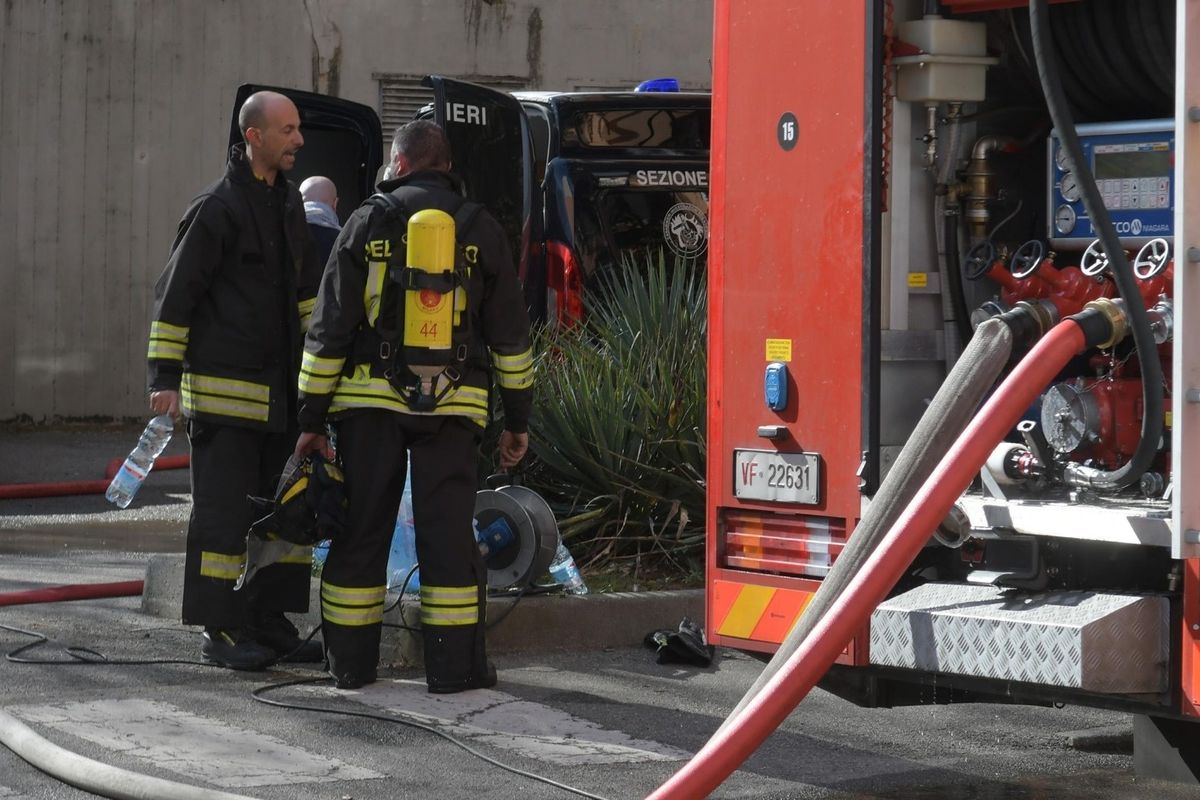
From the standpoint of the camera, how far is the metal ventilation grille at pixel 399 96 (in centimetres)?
1606

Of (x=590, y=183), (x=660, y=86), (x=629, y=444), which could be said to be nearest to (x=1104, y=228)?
(x=629, y=444)

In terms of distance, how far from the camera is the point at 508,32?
1630cm

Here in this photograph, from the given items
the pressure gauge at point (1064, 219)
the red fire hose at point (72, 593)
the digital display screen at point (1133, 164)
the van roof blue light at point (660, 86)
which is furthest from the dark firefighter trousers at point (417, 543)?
the van roof blue light at point (660, 86)

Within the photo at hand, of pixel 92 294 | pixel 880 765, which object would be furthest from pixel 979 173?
pixel 92 294

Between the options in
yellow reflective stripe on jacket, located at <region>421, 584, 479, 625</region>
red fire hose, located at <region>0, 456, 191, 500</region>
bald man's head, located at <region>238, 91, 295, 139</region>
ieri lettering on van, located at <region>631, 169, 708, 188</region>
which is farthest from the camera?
red fire hose, located at <region>0, 456, 191, 500</region>

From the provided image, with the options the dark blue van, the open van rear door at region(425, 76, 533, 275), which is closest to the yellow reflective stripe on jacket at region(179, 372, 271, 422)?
the open van rear door at region(425, 76, 533, 275)

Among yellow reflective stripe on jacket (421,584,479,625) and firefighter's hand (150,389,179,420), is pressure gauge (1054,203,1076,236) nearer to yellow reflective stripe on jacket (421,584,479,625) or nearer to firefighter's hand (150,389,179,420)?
yellow reflective stripe on jacket (421,584,479,625)

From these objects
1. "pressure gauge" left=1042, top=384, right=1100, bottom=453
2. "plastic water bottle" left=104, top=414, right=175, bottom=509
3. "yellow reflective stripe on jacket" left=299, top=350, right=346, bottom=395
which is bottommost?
"plastic water bottle" left=104, top=414, right=175, bottom=509

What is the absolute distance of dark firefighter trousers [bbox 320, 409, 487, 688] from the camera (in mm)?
6395

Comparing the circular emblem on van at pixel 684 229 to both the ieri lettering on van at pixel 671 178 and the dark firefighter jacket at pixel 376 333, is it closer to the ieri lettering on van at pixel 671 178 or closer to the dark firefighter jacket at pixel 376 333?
the ieri lettering on van at pixel 671 178

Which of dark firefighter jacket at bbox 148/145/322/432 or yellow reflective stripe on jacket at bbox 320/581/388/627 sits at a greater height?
dark firefighter jacket at bbox 148/145/322/432

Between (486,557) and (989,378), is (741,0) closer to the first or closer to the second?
(989,378)

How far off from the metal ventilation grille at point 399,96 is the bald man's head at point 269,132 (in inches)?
359

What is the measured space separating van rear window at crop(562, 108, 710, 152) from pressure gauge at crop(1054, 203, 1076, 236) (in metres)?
5.71
